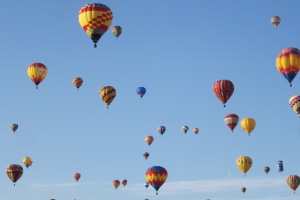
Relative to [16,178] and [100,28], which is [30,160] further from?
[100,28]

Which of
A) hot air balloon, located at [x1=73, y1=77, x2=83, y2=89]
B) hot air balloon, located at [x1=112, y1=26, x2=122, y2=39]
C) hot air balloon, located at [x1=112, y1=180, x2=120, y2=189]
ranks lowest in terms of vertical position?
hot air balloon, located at [x1=112, y1=180, x2=120, y2=189]

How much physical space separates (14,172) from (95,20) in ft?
104

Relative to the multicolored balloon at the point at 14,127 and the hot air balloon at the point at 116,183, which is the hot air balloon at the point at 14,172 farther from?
the hot air balloon at the point at 116,183

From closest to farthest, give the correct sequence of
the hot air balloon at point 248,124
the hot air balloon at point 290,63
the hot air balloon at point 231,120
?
the hot air balloon at point 290,63 → the hot air balloon at point 231,120 → the hot air balloon at point 248,124

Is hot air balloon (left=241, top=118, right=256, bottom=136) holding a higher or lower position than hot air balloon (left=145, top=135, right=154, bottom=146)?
lower

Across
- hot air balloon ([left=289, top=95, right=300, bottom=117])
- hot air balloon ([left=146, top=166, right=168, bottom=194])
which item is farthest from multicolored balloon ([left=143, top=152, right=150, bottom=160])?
hot air balloon ([left=289, top=95, right=300, bottom=117])

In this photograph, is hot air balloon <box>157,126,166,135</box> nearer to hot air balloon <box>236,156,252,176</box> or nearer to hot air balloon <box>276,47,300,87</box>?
hot air balloon <box>236,156,252,176</box>

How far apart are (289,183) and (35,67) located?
37492 millimetres

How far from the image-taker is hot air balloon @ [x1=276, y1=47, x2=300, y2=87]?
206 ft

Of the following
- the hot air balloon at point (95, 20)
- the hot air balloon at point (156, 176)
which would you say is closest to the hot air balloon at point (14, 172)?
the hot air balloon at point (156, 176)

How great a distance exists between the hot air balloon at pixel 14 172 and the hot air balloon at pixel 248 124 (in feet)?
91.3

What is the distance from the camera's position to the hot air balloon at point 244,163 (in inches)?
3285

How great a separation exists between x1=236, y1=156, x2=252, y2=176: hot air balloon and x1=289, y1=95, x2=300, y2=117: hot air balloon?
13.8 metres

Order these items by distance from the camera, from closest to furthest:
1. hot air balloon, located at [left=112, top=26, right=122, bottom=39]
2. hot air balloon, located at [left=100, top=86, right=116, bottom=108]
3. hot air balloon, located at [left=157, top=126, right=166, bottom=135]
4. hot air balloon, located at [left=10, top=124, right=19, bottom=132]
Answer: hot air balloon, located at [left=100, top=86, right=116, bottom=108] → hot air balloon, located at [left=112, top=26, right=122, bottom=39] → hot air balloon, located at [left=10, top=124, right=19, bottom=132] → hot air balloon, located at [left=157, top=126, right=166, bottom=135]
